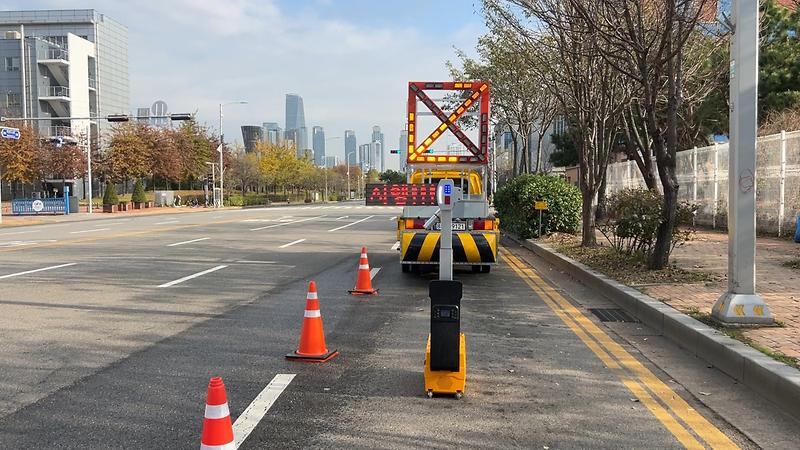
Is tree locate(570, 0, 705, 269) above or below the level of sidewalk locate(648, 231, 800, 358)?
above

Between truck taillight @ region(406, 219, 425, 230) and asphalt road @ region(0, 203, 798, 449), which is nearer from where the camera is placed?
asphalt road @ region(0, 203, 798, 449)

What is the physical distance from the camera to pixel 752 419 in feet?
15.1

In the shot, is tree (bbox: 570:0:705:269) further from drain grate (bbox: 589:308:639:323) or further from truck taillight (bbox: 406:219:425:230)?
truck taillight (bbox: 406:219:425:230)

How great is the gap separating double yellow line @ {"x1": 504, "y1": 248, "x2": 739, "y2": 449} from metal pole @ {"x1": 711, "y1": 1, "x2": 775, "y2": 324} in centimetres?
131

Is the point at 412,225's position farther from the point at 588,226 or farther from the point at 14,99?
the point at 14,99

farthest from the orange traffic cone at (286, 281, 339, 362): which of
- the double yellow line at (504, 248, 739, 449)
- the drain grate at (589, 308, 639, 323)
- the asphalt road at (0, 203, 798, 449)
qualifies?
the drain grate at (589, 308, 639, 323)

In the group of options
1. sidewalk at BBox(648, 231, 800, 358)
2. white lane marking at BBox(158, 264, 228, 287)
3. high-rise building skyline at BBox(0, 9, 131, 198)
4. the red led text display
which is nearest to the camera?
the red led text display

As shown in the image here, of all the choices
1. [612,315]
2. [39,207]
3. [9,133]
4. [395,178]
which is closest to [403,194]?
[612,315]

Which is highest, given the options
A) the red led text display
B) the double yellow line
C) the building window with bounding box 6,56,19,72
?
the building window with bounding box 6,56,19,72

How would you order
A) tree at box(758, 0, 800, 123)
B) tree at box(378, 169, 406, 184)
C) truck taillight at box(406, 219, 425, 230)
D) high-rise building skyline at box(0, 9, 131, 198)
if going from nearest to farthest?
truck taillight at box(406, 219, 425, 230) < tree at box(378, 169, 406, 184) < tree at box(758, 0, 800, 123) < high-rise building skyline at box(0, 9, 131, 198)

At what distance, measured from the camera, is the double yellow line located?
4289 mm

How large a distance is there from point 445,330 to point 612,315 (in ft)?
13.4

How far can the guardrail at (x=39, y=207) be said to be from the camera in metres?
43.4

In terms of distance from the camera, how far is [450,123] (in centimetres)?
1197
